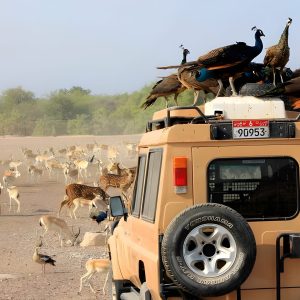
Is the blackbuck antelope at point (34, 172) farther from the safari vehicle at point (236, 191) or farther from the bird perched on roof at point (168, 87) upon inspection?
the safari vehicle at point (236, 191)

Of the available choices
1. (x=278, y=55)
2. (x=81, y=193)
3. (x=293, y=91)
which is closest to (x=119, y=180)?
(x=81, y=193)

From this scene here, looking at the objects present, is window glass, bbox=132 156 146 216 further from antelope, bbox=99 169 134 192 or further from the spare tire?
antelope, bbox=99 169 134 192

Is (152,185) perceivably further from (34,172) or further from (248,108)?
(34,172)

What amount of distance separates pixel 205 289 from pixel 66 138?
56.6 m

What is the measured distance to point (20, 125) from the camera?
7762 cm

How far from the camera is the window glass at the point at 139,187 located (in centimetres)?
722

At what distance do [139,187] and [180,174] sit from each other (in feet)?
4.30

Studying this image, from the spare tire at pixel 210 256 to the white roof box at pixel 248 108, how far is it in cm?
108

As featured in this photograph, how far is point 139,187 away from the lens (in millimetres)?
7441

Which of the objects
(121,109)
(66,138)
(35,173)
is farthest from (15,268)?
(121,109)

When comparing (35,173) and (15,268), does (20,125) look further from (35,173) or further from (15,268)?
(15,268)

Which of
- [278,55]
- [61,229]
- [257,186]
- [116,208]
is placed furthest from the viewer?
[61,229]

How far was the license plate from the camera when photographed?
20.5 feet

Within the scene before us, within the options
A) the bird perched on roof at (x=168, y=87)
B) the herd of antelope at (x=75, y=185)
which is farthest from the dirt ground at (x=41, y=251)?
the bird perched on roof at (x=168, y=87)
